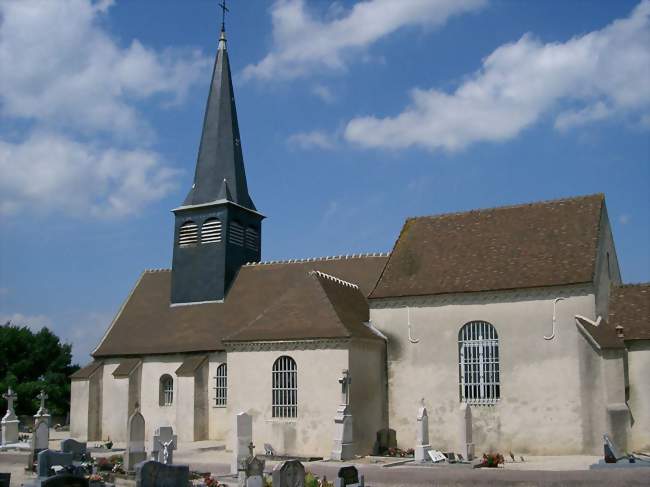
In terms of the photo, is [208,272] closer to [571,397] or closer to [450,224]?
[450,224]

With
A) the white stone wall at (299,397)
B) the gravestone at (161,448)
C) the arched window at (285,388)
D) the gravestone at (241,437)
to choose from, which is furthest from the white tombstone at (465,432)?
the gravestone at (161,448)

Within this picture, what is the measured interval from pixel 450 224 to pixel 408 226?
1.86 m

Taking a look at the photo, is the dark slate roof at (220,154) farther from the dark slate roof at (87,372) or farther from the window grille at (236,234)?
the dark slate roof at (87,372)

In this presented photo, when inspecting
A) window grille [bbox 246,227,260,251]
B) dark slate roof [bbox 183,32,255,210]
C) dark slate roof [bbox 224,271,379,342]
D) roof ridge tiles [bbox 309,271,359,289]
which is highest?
dark slate roof [bbox 183,32,255,210]

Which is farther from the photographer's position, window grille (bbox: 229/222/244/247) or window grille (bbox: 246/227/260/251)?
window grille (bbox: 246/227/260/251)

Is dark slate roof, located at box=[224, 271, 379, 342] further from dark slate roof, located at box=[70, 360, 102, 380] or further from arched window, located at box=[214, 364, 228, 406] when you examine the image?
dark slate roof, located at box=[70, 360, 102, 380]

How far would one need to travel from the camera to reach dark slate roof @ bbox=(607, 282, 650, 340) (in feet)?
83.9

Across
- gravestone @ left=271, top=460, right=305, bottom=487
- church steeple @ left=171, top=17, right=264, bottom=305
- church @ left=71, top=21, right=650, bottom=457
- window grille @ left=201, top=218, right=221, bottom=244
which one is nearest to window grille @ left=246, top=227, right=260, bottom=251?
church steeple @ left=171, top=17, right=264, bottom=305

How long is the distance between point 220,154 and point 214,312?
829cm

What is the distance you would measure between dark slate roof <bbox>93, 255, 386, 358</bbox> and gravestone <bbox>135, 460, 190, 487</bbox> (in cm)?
1556

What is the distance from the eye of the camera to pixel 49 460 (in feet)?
62.5

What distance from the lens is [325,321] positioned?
26.5 metres

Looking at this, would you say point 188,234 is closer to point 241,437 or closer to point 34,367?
point 241,437

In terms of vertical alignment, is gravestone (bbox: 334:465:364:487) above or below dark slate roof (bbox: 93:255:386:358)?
below
